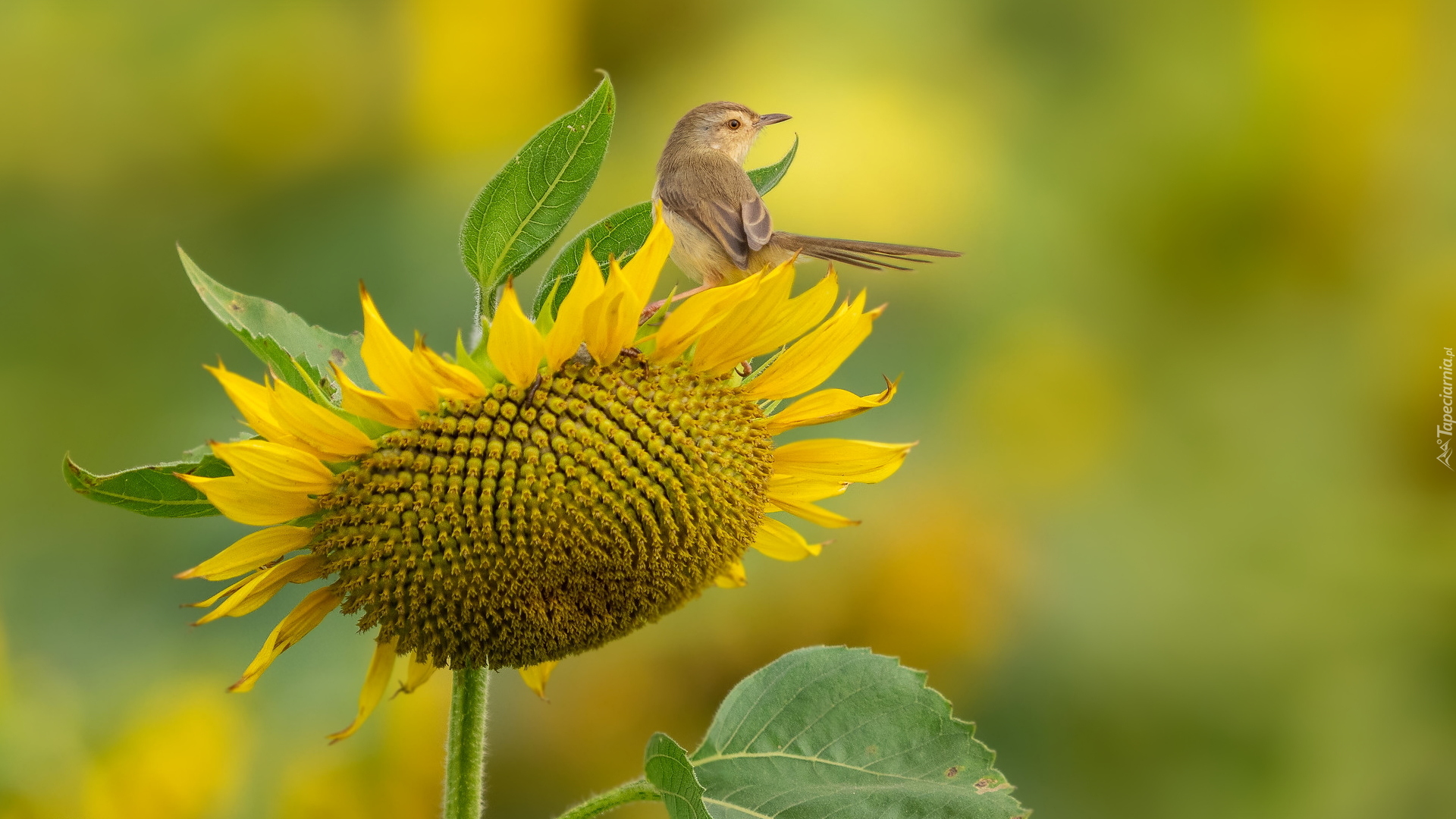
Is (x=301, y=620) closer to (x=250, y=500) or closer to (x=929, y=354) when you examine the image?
(x=250, y=500)

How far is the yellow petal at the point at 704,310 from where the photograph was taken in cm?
90

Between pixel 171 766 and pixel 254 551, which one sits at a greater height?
pixel 254 551

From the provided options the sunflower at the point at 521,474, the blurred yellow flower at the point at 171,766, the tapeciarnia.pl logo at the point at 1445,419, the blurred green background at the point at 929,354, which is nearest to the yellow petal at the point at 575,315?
the sunflower at the point at 521,474

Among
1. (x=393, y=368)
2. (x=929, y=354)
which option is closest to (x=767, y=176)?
(x=393, y=368)

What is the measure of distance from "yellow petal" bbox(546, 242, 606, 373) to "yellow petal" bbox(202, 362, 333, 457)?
183 millimetres

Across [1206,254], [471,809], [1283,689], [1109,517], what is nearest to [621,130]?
[1109,517]

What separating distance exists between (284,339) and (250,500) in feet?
0.42

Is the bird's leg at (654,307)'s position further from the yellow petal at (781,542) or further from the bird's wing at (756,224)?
the yellow petal at (781,542)

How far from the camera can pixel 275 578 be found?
2.98 ft

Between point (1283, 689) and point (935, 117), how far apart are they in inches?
72.8

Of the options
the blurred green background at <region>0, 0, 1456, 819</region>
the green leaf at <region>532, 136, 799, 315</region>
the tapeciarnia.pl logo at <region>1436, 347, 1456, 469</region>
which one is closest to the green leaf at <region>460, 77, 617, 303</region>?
the green leaf at <region>532, 136, 799, 315</region>

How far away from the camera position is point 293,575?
0.92 metres

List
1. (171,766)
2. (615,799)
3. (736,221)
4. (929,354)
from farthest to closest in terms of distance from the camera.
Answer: (929,354) < (171,766) < (736,221) < (615,799)

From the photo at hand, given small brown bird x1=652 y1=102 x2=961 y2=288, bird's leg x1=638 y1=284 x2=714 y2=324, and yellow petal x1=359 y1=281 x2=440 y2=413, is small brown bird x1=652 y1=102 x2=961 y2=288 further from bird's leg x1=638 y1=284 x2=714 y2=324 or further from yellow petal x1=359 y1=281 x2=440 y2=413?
yellow petal x1=359 y1=281 x2=440 y2=413
